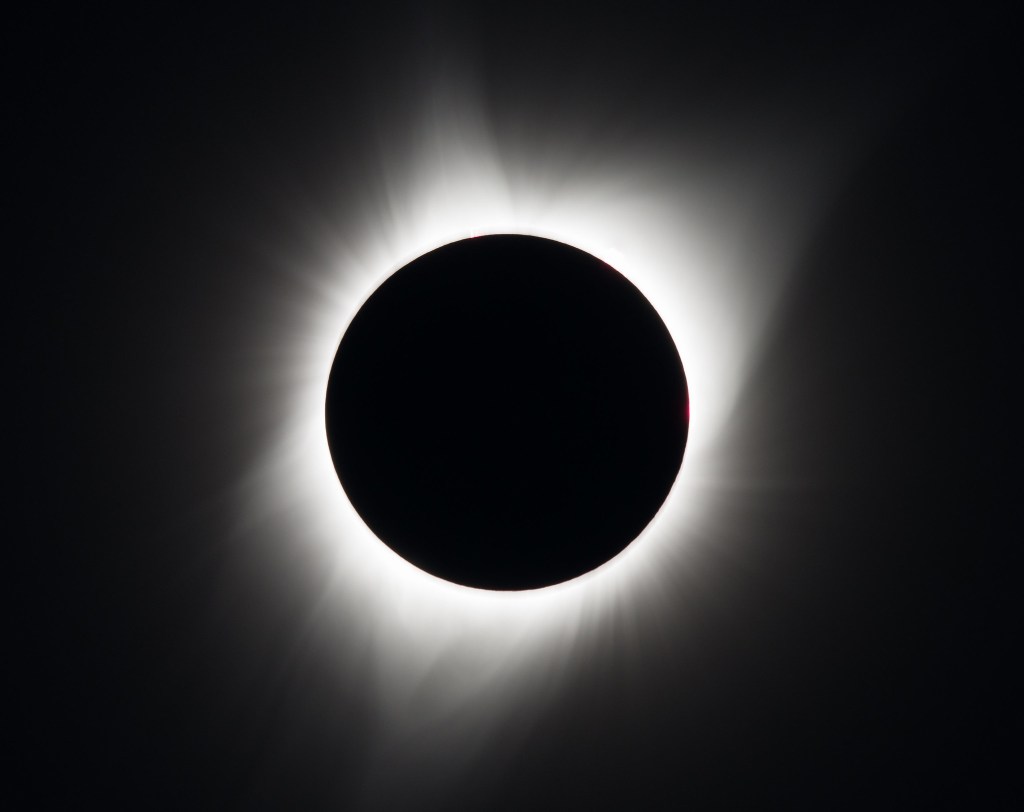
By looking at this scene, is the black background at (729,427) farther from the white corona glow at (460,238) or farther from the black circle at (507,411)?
the black circle at (507,411)

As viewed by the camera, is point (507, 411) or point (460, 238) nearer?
point (507, 411)

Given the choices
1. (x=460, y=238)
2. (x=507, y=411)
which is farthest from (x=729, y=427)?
(x=460, y=238)

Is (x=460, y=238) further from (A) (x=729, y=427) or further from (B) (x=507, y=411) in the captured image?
(A) (x=729, y=427)

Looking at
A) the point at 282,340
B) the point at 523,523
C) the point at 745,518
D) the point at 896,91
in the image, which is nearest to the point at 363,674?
the point at 523,523

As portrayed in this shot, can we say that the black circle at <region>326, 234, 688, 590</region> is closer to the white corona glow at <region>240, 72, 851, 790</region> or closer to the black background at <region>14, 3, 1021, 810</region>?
the white corona glow at <region>240, 72, 851, 790</region>

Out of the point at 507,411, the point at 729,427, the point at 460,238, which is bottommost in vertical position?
the point at 507,411

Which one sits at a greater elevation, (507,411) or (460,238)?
(460,238)
